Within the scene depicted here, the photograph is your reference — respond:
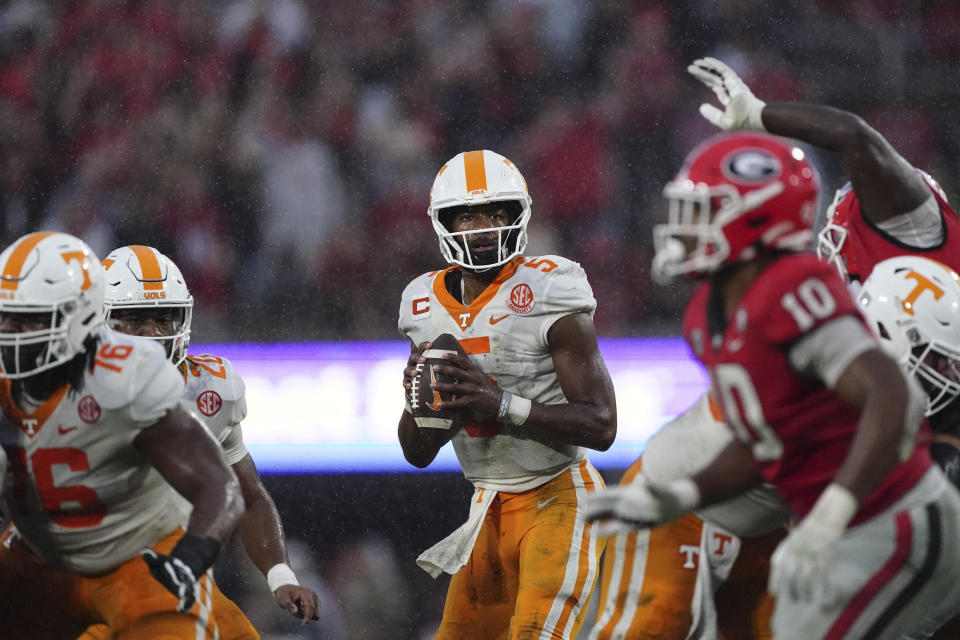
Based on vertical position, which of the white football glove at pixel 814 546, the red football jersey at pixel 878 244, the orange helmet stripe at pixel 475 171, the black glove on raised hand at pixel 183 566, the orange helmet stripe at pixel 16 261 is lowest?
the black glove on raised hand at pixel 183 566

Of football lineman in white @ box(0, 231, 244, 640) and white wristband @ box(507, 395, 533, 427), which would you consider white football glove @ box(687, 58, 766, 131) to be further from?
football lineman in white @ box(0, 231, 244, 640)

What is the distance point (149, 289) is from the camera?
3.24 m

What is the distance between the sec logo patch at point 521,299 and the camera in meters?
3.12

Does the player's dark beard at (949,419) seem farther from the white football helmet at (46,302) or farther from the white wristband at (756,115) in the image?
the white football helmet at (46,302)

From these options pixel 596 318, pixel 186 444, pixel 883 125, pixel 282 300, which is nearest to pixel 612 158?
pixel 596 318

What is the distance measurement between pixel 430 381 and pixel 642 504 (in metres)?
1.06

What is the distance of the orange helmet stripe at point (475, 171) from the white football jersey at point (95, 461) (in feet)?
3.61

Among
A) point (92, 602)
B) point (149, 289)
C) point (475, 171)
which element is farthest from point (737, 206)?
point (149, 289)

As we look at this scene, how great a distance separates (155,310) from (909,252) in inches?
75.5

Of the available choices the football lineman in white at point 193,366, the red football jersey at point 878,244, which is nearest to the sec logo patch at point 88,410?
the football lineman in white at point 193,366

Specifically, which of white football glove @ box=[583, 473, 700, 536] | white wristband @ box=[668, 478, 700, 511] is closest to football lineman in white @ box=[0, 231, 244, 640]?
white football glove @ box=[583, 473, 700, 536]

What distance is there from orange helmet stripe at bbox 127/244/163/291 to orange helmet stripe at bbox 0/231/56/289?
2.57 ft

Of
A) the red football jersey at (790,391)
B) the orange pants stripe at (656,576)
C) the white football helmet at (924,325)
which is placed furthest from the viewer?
the orange pants stripe at (656,576)

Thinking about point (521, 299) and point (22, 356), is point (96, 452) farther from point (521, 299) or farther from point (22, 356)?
point (521, 299)
